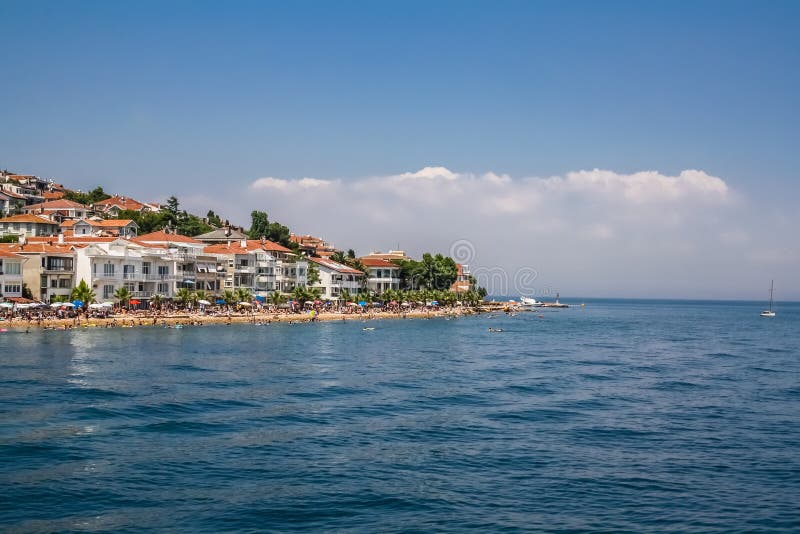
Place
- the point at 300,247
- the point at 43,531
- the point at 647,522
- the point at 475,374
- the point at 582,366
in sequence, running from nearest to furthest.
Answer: the point at 43,531, the point at 647,522, the point at 475,374, the point at 582,366, the point at 300,247

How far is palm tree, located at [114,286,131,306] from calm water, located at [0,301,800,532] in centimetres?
2672

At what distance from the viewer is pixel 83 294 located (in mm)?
68000

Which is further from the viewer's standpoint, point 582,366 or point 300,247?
point 300,247

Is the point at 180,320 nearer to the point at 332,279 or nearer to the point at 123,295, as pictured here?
the point at 123,295

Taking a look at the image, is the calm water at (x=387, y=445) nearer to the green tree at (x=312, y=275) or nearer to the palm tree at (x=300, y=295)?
the palm tree at (x=300, y=295)

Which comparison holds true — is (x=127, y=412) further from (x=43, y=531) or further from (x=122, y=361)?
(x=122, y=361)

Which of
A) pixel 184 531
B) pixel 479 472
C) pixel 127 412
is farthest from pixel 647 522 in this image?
pixel 127 412

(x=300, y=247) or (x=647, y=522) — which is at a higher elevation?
(x=300, y=247)

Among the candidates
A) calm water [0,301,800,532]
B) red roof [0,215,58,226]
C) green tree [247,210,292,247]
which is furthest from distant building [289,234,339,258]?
calm water [0,301,800,532]

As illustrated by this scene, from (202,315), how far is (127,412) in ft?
168

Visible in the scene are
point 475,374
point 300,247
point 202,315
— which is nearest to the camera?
point 475,374

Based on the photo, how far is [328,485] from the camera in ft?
60.0

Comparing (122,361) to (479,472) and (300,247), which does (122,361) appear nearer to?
(479,472)

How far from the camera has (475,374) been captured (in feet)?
135
